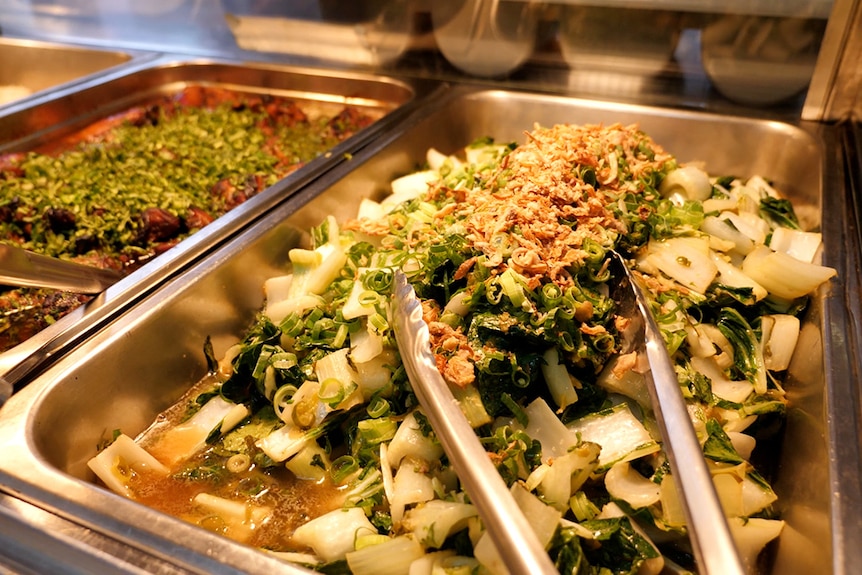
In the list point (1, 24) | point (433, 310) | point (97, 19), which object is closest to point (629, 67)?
point (433, 310)

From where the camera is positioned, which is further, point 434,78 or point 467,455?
point 434,78

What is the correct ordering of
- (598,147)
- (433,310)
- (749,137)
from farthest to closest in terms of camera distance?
(749,137)
(598,147)
(433,310)

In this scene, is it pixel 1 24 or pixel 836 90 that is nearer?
pixel 836 90

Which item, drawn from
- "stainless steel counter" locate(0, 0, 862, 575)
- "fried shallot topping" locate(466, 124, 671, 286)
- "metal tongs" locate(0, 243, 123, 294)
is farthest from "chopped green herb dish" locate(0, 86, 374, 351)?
"fried shallot topping" locate(466, 124, 671, 286)

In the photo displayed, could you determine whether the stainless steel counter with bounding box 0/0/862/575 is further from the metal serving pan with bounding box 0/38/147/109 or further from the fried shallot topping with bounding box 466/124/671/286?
the fried shallot topping with bounding box 466/124/671/286

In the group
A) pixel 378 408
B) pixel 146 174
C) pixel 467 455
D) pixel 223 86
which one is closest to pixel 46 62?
pixel 223 86

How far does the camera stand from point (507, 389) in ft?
4.56

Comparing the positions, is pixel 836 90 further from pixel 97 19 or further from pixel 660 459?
pixel 97 19

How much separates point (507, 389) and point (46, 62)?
3664mm

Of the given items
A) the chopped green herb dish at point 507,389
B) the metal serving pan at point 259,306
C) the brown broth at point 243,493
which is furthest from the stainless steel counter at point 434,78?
the brown broth at point 243,493

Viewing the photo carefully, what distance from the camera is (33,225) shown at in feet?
7.37

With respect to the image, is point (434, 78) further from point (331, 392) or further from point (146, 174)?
point (331, 392)

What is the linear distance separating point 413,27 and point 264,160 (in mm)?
973

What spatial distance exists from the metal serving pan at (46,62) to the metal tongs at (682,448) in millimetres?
3260
